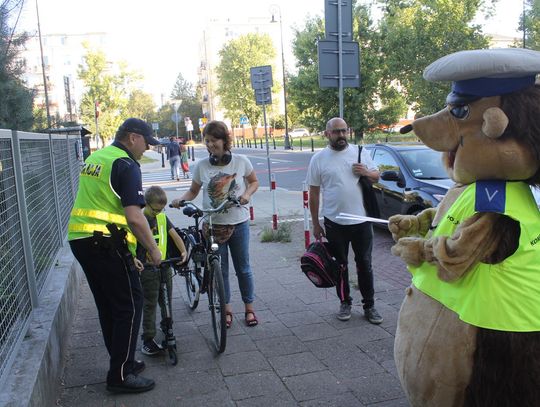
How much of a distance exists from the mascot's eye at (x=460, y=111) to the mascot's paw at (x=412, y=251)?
57cm

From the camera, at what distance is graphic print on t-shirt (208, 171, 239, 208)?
15.5 feet

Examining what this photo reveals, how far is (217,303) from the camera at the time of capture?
4.32 m

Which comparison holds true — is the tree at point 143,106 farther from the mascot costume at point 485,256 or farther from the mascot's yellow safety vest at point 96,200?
the mascot costume at point 485,256

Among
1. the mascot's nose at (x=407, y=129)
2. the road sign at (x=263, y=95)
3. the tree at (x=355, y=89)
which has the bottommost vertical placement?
the mascot's nose at (x=407, y=129)

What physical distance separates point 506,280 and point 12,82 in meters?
7.03

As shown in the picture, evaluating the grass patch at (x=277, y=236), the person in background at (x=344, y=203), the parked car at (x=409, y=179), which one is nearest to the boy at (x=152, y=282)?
the person in background at (x=344, y=203)

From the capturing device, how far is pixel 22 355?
3201mm

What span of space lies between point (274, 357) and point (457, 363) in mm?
2295

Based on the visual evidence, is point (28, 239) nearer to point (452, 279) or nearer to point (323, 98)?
point (452, 279)

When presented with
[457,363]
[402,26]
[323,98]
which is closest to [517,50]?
[457,363]

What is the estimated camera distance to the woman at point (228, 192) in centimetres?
466

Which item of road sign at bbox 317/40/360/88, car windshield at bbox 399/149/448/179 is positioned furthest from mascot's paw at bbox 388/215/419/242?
car windshield at bbox 399/149/448/179

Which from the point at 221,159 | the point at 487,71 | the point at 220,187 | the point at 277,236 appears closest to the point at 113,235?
the point at 220,187

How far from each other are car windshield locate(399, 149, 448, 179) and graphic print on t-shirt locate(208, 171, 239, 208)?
14.3 ft
